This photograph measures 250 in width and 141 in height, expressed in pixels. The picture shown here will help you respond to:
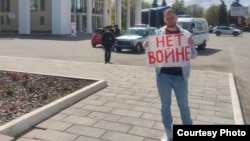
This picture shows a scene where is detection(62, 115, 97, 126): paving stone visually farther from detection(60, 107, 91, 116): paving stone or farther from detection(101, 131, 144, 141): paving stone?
detection(101, 131, 144, 141): paving stone

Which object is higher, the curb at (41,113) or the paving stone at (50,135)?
the curb at (41,113)

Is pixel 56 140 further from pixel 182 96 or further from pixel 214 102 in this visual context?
pixel 214 102

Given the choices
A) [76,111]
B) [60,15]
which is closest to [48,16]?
[60,15]

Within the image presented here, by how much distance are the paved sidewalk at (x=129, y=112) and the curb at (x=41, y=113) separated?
109 millimetres

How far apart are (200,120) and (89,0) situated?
4153 centimetres

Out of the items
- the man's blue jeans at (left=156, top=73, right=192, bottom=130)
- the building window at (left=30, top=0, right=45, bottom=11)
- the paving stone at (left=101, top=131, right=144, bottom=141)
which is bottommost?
the paving stone at (left=101, top=131, right=144, bottom=141)

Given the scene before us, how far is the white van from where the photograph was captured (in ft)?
69.6

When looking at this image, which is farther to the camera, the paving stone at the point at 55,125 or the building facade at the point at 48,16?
the building facade at the point at 48,16

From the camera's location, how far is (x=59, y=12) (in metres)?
39.2

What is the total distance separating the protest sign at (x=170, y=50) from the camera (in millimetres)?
4418

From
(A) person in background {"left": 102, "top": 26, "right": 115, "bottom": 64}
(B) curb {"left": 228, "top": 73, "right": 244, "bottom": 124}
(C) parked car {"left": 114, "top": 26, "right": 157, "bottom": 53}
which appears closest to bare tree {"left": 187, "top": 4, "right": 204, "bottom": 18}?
(C) parked car {"left": 114, "top": 26, "right": 157, "bottom": 53}

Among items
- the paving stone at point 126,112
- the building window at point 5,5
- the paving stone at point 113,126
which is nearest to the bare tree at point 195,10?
the building window at point 5,5

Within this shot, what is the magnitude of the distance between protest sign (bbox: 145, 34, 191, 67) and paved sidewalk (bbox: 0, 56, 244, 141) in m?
1.26

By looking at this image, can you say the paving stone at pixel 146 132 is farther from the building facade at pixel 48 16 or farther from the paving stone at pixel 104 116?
the building facade at pixel 48 16
